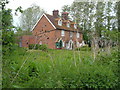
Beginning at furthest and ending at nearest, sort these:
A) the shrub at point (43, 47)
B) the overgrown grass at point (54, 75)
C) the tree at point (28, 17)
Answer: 1. the tree at point (28, 17)
2. the shrub at point (43, 47)
3. the overgrown grass at point (54, 75)

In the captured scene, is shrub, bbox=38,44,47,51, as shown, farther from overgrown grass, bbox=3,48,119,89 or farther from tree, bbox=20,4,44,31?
tree, bbox=20,4,44,31

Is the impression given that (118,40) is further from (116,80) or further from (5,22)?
(5,22)

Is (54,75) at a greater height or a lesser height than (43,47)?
lesser

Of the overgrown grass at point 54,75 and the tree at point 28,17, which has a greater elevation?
the tree at point 28,17

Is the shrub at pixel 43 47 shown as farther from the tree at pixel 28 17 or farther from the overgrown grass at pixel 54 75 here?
the tree at pixel 28 17

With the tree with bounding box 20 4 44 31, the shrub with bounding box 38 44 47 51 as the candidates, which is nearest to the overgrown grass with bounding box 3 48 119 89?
the shrub with bounding box 38 44 47 51

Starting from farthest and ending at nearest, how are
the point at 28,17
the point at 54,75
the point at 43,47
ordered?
1. the point at 28,17
2. the point at 43,47
3. the point at 54,75

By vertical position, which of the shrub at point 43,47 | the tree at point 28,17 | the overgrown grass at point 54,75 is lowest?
the overgrown grass at point 54,75

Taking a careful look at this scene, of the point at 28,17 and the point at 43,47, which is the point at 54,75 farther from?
Answer: the point at 28,17

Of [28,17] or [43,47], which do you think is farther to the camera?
[28,17]

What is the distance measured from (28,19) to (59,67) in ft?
28.5

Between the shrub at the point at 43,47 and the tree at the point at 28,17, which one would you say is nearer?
the shrub at the point at 43,47

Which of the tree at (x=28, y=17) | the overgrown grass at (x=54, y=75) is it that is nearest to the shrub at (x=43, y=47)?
the overgrown grass at (x=54, y=75)

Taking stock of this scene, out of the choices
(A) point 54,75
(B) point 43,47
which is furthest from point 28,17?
(A) point 54,75
